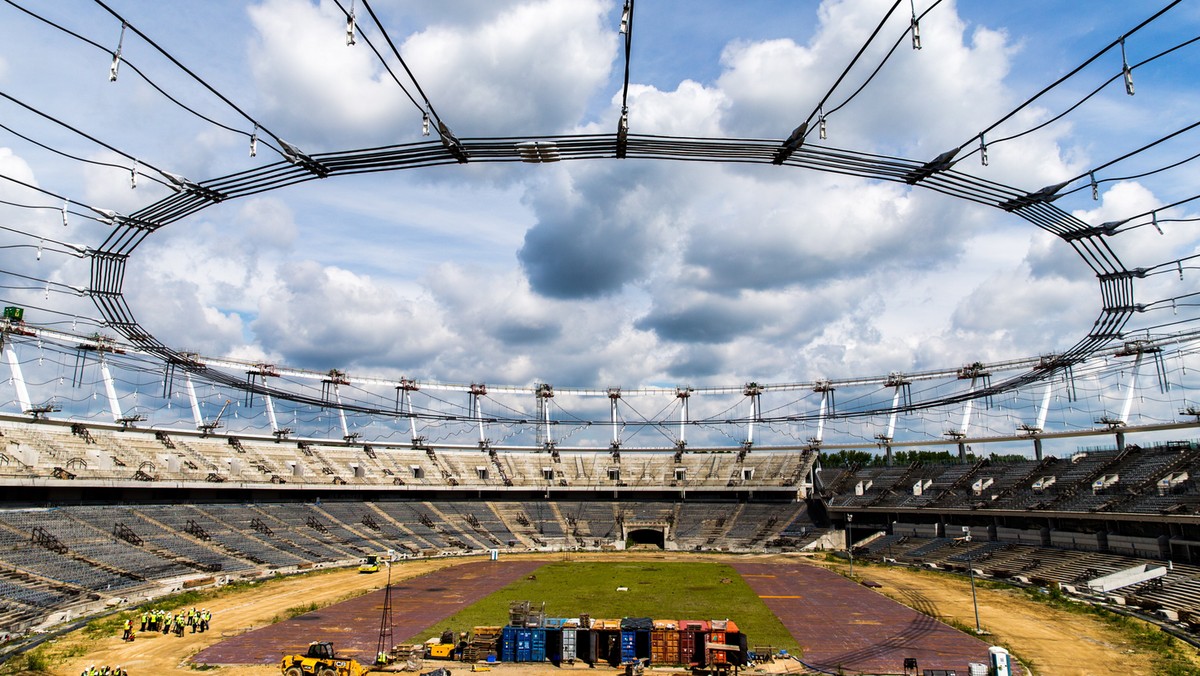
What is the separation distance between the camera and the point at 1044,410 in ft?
234

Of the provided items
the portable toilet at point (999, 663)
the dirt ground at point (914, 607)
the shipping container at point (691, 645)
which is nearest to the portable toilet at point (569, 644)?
the dirt ground at point (914, 607)

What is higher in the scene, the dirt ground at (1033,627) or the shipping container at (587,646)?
the shipping container at (587,646)

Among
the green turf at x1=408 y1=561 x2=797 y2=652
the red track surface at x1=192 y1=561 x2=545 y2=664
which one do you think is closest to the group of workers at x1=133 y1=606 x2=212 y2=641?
the red track surface at x1=192 y1=561 x2=545 y2=664

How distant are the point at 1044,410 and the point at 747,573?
37.5 meters

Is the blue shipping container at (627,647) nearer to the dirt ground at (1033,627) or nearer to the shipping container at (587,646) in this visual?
the shipping container at (587,646)

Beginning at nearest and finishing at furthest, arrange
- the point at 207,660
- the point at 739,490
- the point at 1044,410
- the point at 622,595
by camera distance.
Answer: the point at 207,660 → the point at 622,595 → the point at 1044,410 → the point at 739,490

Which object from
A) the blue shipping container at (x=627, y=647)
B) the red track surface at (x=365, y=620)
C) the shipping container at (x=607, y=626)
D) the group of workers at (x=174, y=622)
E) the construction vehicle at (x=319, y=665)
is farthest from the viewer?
the group of workers at (x=174, y=622)

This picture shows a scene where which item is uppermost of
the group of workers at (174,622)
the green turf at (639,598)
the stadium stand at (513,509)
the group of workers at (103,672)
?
the stadium stand at (513,509)

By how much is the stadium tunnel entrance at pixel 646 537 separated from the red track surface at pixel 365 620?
27.9 m

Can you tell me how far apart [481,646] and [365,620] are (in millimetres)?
12481

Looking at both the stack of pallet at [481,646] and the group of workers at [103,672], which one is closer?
the group of workers at [103,672]

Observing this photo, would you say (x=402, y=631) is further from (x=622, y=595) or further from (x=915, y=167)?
(x=915, y=167)

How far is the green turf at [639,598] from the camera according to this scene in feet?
136

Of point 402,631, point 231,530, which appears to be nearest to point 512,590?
point 402,631
